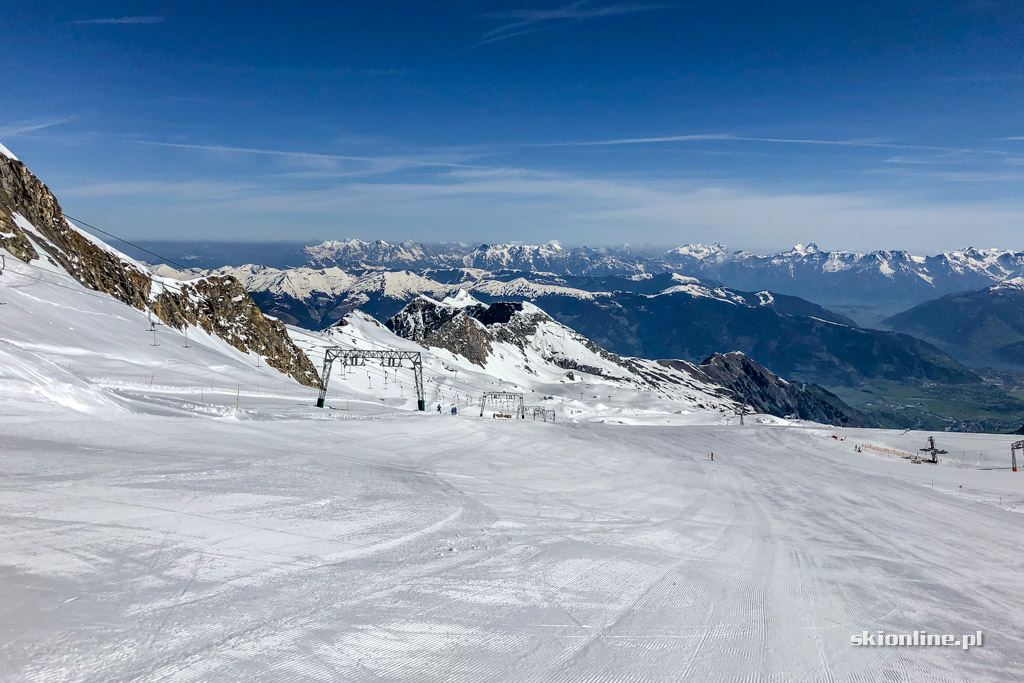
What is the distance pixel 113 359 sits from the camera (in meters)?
42.1

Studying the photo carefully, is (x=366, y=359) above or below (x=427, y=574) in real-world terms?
above

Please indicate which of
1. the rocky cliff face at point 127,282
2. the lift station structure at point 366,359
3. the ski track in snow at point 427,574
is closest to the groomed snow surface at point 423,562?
the ski track in snow at point 427,574

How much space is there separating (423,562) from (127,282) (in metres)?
79.1

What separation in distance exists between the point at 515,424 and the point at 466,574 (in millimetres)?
37362

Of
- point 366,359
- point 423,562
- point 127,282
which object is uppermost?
point 127,282

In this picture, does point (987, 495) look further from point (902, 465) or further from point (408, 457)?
point (408, 457)

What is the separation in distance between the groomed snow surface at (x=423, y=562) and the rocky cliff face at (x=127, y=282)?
39.0 m

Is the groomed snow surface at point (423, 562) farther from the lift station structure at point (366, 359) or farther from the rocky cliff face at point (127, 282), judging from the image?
the rocky cliff face at point (127, 282)

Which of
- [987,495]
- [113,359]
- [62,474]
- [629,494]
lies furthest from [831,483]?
[113,359]

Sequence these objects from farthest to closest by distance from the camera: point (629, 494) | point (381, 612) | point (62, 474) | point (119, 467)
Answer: point (629, 494) → point (119, 467) → point (62, 474) → point (381, 612)

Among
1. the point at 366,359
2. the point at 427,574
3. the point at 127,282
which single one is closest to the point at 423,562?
the point at 427,574

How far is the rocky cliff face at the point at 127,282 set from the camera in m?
59.9

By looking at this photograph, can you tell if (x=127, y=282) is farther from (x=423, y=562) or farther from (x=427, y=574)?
(x=427, y=574)

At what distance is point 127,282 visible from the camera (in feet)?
241
